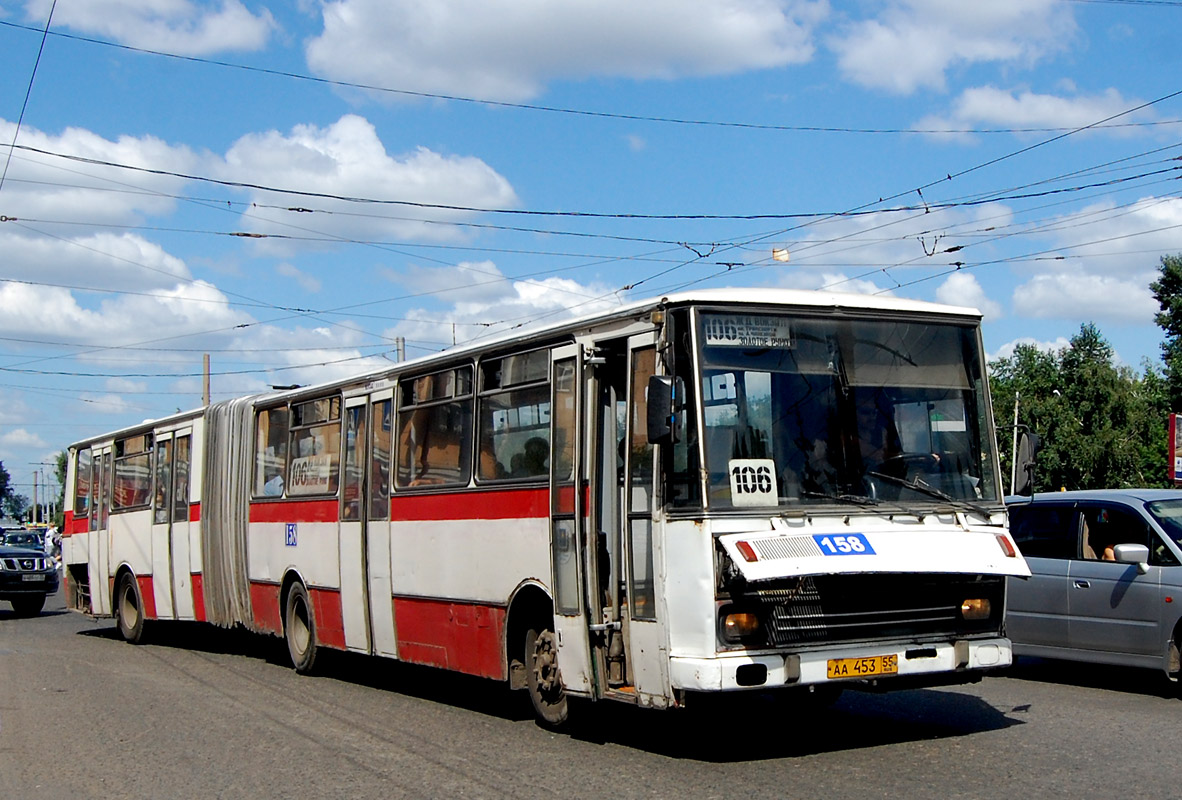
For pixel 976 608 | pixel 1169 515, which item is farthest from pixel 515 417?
→ pixel 1169 515

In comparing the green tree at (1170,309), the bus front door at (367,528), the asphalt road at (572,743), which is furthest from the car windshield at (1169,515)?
the green tree at (1170,309)

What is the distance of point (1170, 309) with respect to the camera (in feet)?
211

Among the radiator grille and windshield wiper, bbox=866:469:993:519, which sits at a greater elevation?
windshield wiper, bbox=866:469:993:519

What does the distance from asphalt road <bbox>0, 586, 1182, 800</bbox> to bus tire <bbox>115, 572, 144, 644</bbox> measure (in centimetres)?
546

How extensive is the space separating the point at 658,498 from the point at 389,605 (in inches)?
199

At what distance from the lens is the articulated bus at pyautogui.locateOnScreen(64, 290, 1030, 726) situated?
8.62 m

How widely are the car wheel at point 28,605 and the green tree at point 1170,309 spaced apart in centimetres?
5101

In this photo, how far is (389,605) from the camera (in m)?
13.2

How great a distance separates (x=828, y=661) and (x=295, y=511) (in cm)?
845

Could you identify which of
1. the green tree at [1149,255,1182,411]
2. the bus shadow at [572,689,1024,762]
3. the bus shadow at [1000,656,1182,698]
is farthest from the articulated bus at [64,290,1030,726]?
the green tree at [1149,255,1182,411]

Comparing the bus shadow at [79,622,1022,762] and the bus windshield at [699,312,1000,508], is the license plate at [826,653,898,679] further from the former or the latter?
the bus windshield at [699,312,1000,508]

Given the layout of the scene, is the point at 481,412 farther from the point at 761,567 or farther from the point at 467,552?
the point at 761,567

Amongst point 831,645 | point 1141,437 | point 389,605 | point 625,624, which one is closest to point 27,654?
point 389,605

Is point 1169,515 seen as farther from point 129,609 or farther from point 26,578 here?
point 26,578
